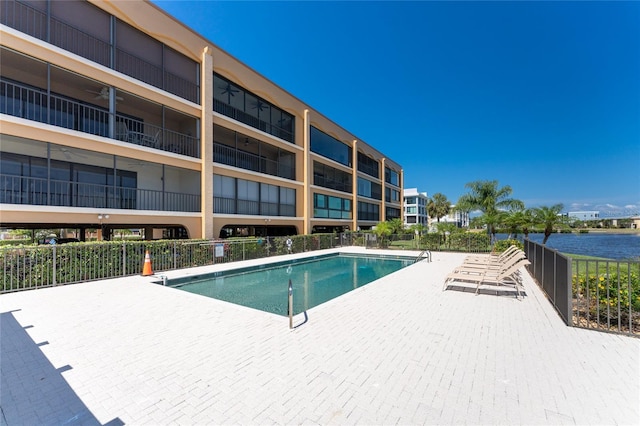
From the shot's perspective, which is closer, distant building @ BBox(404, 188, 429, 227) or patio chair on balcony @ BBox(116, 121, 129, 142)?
patio chair on balcony @ BBox(116, 121, 129, 142)

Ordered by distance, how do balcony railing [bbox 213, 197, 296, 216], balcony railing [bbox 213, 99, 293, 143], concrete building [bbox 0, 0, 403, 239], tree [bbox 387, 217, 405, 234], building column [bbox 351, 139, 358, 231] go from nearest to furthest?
concrete building [bbox 0, 0, 403, 239] → balcony railing [bbox 213, 197, 296, 216] → balcony railing [bbox 213, 99, 293, 143] → tree [bbox 387, 217, 405, 234] → building column [bbox 351, 139, 358, 231]

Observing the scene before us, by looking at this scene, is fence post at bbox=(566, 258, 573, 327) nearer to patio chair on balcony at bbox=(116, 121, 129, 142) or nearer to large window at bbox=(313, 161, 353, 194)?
patio chair on balcony at bbox=(116, 121, 129, 142)

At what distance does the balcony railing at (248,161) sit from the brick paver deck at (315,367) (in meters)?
13.5

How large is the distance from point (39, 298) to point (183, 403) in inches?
312

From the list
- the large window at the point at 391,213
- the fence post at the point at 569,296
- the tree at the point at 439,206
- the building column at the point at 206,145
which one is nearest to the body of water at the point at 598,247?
the fence post at the point at 569,296

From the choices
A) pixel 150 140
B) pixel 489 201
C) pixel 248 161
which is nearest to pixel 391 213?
pixel 489 201

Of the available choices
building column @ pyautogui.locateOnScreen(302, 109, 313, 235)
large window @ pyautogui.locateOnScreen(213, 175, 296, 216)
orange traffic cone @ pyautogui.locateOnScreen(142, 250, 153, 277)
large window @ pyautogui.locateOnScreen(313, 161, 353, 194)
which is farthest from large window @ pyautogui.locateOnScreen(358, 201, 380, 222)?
orange traffic cone @ pyautogui.locateOnScreen(142, 250, 153, 277)

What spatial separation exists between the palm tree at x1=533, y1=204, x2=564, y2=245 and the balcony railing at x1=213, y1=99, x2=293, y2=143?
2048 centimetres

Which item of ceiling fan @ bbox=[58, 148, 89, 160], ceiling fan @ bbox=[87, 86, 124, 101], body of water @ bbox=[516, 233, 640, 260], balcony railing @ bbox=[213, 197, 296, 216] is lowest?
body of water @ bbox=[516, 233, 640, 260]

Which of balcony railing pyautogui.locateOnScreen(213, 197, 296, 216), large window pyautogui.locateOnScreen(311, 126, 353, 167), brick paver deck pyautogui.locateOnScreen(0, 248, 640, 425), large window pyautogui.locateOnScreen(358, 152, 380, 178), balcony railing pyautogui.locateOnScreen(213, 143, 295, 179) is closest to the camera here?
brick paver deck pyautogui.locateOnScreen(0, 248, 640, 425)

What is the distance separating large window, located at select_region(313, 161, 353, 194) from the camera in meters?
28.0

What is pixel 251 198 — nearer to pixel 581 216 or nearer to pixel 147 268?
pixel 147 268

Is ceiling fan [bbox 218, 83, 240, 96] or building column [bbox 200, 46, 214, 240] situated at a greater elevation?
ceiling fan [bbox 218, 83, 240, 96]

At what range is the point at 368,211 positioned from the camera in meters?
37.4
